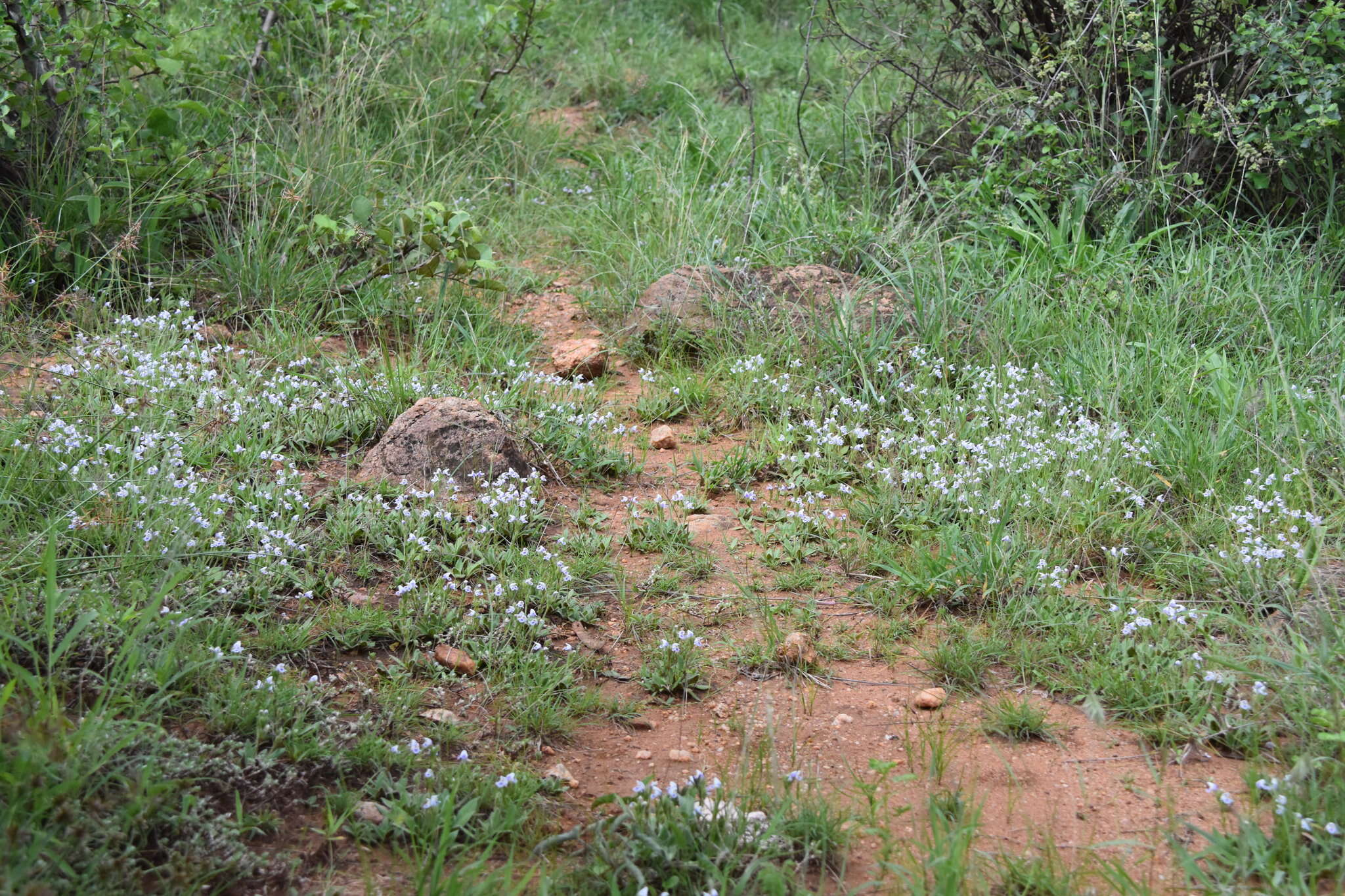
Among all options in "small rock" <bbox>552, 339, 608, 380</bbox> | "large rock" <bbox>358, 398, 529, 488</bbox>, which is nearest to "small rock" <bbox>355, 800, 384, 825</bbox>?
"large rock" <bbox>358, 398, 529, 488</bbox>

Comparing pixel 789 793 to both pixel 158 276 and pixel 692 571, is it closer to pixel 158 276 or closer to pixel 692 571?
pixel 692 571

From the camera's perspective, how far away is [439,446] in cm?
362

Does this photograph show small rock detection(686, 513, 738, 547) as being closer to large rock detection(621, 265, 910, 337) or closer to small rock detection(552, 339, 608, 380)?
small rock detection(552, 339, 608, 380)

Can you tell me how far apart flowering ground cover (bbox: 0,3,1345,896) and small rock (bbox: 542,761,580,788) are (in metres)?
0.06

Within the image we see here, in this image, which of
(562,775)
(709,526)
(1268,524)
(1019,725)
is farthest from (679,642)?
(1268,524)

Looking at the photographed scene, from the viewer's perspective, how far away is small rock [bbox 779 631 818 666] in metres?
3.02

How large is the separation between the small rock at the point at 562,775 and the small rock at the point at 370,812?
39 centimetres

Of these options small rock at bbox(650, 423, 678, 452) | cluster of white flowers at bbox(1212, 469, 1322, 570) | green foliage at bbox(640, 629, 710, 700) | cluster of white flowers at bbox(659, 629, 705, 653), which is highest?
cluster of white flowers at bbox(1212, 469, 1322, 570)

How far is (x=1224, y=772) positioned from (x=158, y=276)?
13.7 feet

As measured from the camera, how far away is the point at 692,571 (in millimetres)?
3428

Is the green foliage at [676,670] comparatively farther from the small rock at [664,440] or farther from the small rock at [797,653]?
the small rock at [664,440]

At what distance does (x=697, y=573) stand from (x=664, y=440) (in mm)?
968

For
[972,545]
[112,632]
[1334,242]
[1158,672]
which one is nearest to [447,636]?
[112,632]

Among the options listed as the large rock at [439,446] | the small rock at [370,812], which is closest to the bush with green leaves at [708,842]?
the small rock at [370,812]
